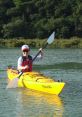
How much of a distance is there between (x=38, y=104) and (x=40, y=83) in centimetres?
171

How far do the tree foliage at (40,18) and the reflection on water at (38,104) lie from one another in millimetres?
44005

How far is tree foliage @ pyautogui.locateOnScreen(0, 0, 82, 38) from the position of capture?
61375 millimetres

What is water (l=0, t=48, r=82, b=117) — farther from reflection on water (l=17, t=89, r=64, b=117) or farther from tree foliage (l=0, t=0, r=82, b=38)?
tree foliage (l=0, t=0, r=82, b=38)

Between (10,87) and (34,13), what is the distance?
48700 mm

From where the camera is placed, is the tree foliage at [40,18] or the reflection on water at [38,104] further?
the tree foliage at [40,18]

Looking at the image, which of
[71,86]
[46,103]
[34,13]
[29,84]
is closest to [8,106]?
[46,103]

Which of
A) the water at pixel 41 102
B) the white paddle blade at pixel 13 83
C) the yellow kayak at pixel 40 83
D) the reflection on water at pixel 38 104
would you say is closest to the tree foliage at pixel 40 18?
the water at pixel 41 102

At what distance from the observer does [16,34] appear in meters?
62.7

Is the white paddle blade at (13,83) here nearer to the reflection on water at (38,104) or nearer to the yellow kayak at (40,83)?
the yellow kayak at (40,83)

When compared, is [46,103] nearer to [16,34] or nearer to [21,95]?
[21,95]

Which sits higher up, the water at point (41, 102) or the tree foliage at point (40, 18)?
the water at point (41, 102)

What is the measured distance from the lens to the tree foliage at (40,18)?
6138 cm

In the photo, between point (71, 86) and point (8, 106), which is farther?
point (71, 86)

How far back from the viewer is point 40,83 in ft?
53.6
